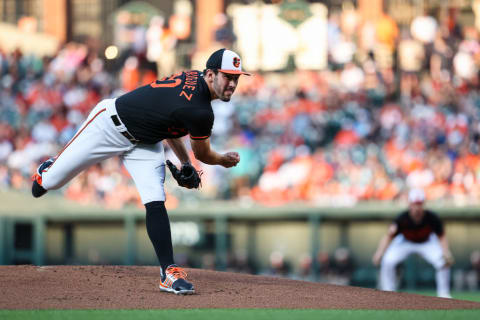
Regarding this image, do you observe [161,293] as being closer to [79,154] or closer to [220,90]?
[79,154]

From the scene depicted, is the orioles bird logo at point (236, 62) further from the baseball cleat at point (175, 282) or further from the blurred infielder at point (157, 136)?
the baseball cleat at point (175, 282)

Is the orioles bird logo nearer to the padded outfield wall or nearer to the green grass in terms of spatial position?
the green grass

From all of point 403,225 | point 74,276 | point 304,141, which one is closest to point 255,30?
point 304,141

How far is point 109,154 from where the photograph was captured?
6.48 meters

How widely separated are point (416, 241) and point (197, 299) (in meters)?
6.00

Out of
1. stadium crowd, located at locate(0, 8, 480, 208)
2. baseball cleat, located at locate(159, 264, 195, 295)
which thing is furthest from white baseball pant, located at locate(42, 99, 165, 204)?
stadium crowd, located at locate(0, 8, 480, 208)

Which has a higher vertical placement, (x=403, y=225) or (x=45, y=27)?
(x=45, y=27)

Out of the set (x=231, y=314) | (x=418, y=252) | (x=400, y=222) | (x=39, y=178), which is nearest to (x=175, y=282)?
(x=231, y=314)

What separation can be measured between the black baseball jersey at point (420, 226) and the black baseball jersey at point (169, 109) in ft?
18.3

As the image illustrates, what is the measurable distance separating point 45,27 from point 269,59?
8.06 m

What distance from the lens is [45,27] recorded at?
83.5ft

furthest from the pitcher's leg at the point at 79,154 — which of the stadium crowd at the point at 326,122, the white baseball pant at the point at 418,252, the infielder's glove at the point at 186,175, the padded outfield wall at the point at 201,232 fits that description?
the padded outfield wall at the point at 201,232

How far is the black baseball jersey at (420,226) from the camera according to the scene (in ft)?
36.7

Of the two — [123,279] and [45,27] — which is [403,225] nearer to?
[123,279]
